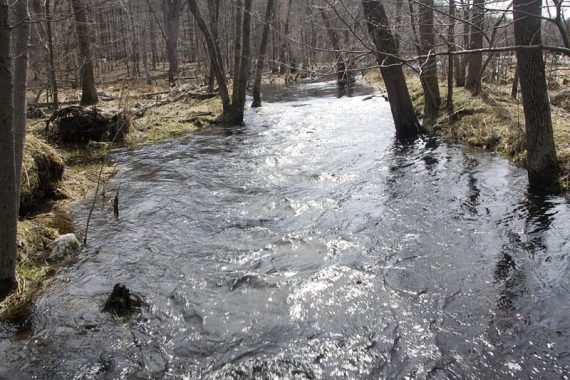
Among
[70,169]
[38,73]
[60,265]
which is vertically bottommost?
[60,265]

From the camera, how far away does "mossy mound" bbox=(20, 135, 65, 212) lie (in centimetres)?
697

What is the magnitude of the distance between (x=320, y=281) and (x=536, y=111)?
4.52 meters

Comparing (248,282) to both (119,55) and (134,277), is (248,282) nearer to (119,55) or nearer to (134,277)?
(134,277)

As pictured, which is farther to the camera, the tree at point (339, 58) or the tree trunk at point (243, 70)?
the tree trunk at point (243, 70)

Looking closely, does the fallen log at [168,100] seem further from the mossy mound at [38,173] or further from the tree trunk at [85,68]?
the mossy mound at [38,173]

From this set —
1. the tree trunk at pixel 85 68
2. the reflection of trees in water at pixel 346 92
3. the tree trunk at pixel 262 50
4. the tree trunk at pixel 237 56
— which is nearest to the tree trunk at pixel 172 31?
the reflection of trees in water at pixel 346 92

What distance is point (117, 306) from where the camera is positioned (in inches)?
181

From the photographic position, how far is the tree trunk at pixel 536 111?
6574 mm

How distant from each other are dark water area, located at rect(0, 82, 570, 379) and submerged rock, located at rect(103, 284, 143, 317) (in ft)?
0.38

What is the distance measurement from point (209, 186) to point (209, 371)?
529 centimetres

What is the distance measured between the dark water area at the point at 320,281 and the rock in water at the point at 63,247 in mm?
202

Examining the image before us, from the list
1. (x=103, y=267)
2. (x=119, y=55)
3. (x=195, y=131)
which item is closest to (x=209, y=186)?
(x=103, y=267)

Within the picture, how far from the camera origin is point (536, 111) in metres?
6.90

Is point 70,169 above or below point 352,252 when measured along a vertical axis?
above
